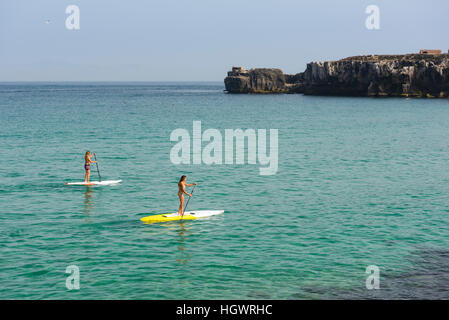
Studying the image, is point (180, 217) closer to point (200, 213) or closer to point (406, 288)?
point (200, 213)

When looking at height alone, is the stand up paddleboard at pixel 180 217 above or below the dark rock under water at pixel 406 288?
above

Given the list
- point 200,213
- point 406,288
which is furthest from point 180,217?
point 406,288

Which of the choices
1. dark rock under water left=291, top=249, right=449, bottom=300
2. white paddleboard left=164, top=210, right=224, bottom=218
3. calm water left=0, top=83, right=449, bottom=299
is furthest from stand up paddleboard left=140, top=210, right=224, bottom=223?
dark rock under water left=291, top=249, right=449, bottom=300

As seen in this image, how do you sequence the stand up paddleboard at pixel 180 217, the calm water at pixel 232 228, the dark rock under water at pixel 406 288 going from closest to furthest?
the dark rock under water at pixel 406 288 → the calm water at pixel 232 228 → the stand up paddleboard at pixel 180 217

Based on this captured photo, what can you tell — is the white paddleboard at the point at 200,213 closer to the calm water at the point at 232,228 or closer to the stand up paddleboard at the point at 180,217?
the stand up paddleboard at the point at 180,217

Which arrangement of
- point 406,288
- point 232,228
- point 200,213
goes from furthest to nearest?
A: point 200,213 → point 232,228 → point 406,288

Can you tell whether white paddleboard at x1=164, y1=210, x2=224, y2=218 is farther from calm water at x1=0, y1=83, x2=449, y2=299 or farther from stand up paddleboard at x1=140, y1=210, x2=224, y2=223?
calm water at x1=0, y1=83, x2=449, y2=299

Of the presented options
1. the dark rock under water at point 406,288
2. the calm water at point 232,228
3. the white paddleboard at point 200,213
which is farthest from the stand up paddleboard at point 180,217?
the dark rock under water at point 406,288

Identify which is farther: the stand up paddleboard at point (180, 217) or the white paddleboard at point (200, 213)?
the white paddleboard at point (200, 213)

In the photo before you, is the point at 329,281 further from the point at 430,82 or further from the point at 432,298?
the point at 430,82

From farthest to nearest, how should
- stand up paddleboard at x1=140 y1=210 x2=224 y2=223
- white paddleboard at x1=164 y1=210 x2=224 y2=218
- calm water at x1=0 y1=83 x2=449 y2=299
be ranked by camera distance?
white paddleboard at x1=164 y1=210 x2=224 y2=218 < stand up paddleboard at x1=140 y1=210 x2=224 y2=223 < calm water at x1=0 y1=83 x2=449 y2=299

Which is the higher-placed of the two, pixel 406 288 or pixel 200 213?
pixel 200 213

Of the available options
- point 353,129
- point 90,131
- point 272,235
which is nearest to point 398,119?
point 353,129

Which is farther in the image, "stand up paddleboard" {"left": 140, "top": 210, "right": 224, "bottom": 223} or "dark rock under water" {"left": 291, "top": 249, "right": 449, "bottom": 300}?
"stand up paddleboard" {"left": 140, "top": 210, "right": 224, "bottom": 223}
